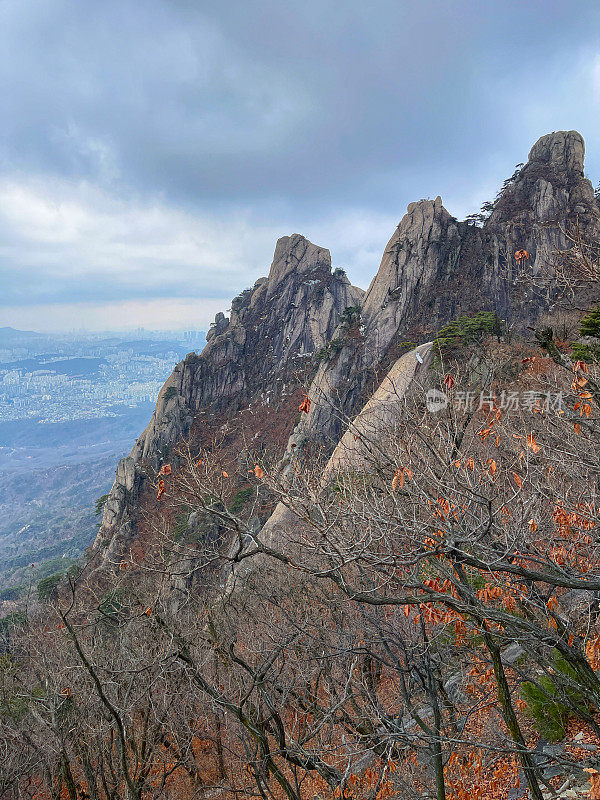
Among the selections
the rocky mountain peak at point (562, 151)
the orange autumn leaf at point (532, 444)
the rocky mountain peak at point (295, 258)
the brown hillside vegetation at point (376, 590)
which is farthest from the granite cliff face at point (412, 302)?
the orange autumn leaf at point (532, 444)

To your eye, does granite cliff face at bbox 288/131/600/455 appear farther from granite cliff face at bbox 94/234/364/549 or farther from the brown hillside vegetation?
granite cliff face at bbox 94/234/364/549

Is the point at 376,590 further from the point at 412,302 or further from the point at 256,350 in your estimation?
the point at 256,350

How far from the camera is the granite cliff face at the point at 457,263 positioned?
39562mm

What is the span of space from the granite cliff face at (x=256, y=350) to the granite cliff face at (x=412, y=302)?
0.19 meters

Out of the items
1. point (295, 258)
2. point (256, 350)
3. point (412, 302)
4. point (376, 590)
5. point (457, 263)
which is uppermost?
point (295, 258)

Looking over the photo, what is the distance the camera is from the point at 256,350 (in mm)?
58375

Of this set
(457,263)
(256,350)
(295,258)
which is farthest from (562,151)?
(256,350)

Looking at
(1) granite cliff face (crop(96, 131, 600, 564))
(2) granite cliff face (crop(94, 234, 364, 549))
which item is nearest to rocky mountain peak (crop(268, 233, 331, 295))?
(2) granite cliff face (crop(94, 234, 364, 549))

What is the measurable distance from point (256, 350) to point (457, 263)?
28.1 meters

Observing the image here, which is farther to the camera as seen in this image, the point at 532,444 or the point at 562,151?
the point at 562,151

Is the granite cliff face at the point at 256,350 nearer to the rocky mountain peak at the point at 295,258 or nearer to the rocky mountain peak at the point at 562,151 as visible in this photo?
the rocky mountain peak at the point at 295,258

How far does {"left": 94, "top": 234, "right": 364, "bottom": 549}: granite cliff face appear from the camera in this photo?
5066 centimetres

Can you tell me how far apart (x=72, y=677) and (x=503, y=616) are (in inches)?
413

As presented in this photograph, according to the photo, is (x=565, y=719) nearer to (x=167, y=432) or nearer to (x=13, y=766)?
(x=13, y=766)
